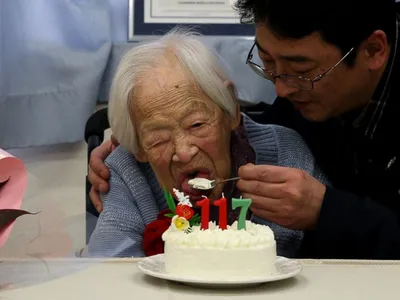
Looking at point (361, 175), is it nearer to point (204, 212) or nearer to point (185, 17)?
point (204, 212)

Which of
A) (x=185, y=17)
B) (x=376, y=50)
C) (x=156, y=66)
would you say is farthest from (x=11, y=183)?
(x=185, y=17)

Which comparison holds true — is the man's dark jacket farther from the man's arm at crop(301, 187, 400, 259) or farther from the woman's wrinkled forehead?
the woman's wrinkled forehead

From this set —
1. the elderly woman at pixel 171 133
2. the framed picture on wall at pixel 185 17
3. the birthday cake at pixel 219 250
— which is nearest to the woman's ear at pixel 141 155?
the elderly woman at pixel 171 133

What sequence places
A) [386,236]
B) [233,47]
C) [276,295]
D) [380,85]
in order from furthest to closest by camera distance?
1. [233,47]
2. [380,85]
3. [386,236]
4. [276,295]

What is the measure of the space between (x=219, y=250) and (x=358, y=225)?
1.55 feet

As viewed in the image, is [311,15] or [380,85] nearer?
[311,15]

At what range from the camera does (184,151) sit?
162 cm

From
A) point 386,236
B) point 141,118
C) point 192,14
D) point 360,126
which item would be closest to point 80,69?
point 192,14

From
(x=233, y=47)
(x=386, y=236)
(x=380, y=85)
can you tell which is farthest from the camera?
(x=233, y=47)

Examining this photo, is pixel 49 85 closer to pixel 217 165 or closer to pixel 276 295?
pixel 217 165

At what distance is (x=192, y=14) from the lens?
274cm

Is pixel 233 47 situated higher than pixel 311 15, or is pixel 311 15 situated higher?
pixel 311 15

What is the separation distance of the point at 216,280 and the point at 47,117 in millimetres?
1807

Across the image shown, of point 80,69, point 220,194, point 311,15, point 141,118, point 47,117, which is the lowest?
point 47,117
